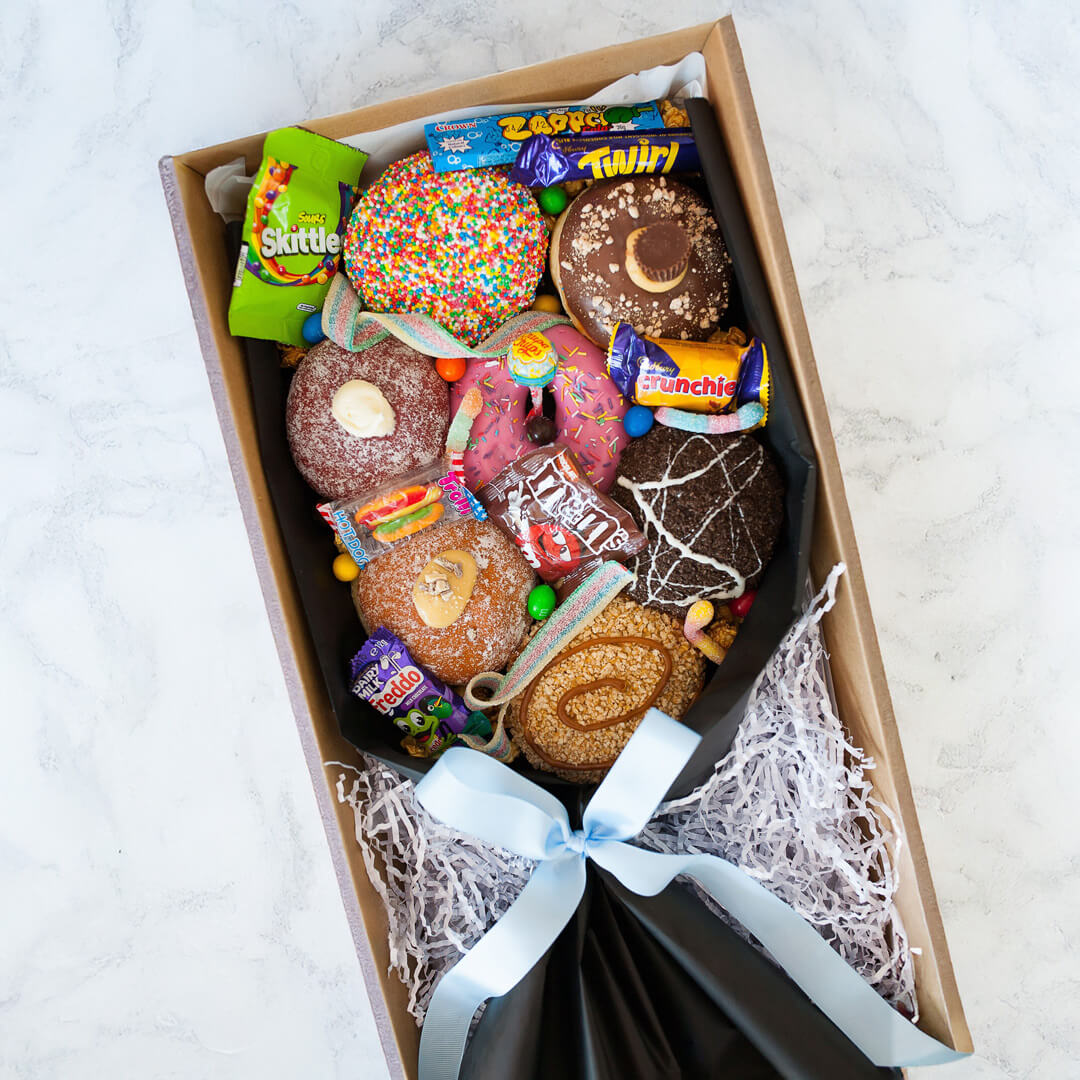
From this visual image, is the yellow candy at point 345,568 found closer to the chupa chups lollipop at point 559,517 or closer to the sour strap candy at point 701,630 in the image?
the chupa chups lollipop at point 559,517

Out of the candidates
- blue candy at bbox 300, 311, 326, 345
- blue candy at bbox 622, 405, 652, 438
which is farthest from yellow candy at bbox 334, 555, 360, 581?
blue candy at bbox 622, 405, 652, 438

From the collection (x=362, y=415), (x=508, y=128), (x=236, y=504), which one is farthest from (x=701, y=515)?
(x=236, y=504)

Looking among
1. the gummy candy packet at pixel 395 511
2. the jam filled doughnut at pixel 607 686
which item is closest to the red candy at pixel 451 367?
the gummy candy packet at pixel 395 511

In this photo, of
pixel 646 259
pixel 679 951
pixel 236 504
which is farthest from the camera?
pixel 236 504

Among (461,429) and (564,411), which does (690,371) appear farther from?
(461,429)

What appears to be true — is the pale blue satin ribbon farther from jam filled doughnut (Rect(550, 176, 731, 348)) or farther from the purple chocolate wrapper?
the purple chocolate wrapper

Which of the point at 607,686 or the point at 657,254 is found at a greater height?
the point at 657,254
